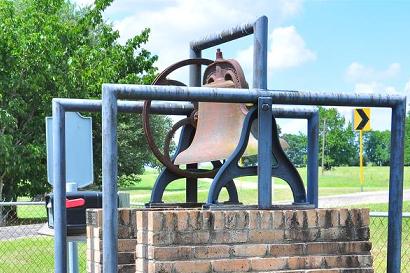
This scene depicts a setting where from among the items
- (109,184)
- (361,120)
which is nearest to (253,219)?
(109,184)

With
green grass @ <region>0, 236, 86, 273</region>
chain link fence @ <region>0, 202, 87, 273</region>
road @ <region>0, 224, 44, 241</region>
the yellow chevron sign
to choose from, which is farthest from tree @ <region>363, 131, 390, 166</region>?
green grass @ <region>0, 236, 86, 273</region>

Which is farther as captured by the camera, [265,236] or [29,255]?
[29,255]

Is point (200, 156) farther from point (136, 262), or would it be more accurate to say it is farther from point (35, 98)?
point (35, 98)

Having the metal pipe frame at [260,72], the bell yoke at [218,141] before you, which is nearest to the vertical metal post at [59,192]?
the bell yoke at [218,141]

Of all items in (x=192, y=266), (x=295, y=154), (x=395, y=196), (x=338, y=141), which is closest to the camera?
(x=192, y=266)

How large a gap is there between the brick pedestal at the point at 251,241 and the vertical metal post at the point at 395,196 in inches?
4.2

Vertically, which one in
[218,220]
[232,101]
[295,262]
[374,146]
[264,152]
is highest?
[232,101]

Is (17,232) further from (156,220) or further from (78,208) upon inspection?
(156,220)

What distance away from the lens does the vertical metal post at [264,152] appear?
386cm

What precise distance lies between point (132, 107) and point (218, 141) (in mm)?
616

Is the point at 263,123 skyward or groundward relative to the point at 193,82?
groundward

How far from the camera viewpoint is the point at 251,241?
373 cm

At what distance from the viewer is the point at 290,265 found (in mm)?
3785

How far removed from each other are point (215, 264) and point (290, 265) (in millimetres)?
361
